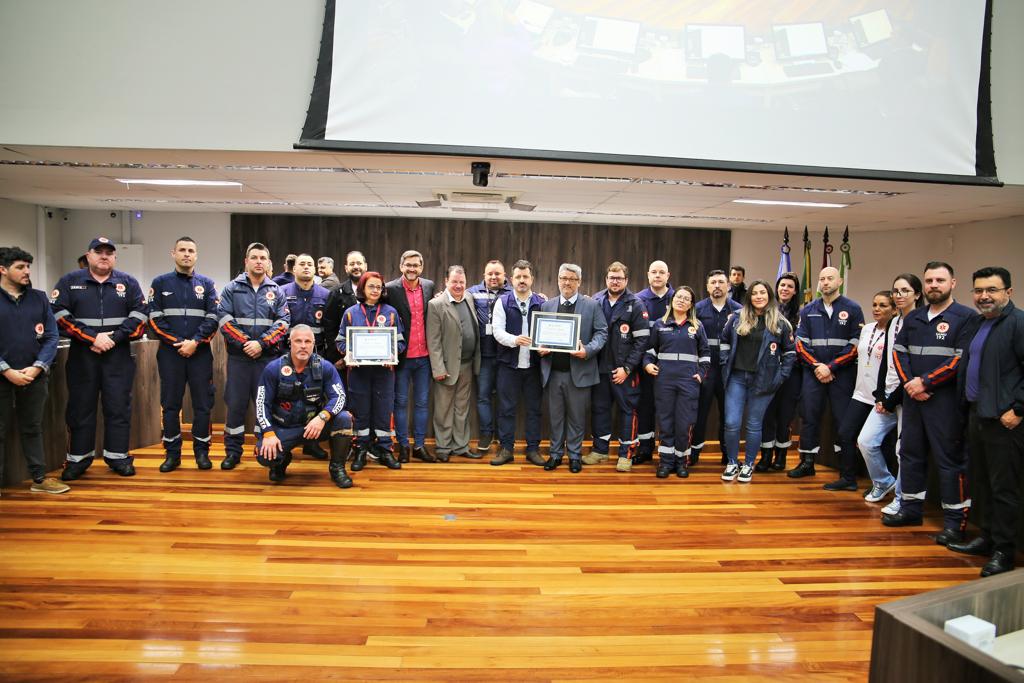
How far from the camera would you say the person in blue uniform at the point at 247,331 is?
471 centimetres

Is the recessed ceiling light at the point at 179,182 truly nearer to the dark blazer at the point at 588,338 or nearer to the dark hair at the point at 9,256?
the dark hair at the point at 9,256

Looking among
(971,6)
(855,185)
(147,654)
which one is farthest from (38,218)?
(971,6)

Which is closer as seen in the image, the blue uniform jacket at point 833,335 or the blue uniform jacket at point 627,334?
the blue uniform jacket at point 833,335

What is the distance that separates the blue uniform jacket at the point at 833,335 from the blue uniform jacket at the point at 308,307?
3.93m

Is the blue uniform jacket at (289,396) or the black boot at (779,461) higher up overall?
the blue uniform jacket at (289,396)

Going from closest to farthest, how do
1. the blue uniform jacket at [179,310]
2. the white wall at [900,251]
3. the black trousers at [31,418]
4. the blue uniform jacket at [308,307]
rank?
the black trousers at [31,418], the blue uniform jacket at [179,310], the blue uniform jacket at [308,307], the white wall at [900,251]

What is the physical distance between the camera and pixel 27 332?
4.03 meters

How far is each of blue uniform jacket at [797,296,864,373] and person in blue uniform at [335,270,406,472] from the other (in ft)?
10.6

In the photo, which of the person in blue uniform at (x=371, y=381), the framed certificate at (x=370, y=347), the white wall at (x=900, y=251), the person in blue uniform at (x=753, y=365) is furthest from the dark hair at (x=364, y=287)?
the white wall at (x=900, y=251)

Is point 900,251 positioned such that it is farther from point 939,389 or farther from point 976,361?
point 976,361

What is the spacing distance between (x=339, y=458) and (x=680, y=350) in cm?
269

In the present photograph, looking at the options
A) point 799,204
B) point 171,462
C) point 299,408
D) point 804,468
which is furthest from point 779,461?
point 171,462

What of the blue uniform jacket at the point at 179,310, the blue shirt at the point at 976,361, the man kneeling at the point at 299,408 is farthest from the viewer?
the blue uniform jacket at the point at 179,310

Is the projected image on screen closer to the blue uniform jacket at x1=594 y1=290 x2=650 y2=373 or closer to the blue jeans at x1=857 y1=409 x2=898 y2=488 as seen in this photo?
the blue uniform jacket at x1=594 y1=290 x2=650 y2=373
